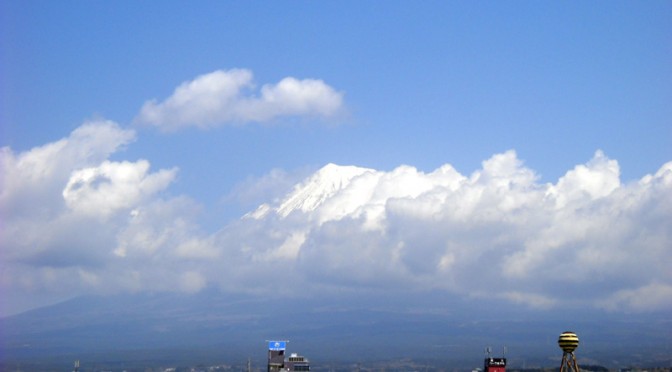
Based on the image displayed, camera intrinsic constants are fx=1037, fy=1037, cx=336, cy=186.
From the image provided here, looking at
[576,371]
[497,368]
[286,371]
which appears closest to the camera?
[576,371]

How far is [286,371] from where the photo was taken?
19962cm

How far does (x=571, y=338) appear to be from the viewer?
6562 cm

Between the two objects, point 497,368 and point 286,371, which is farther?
point 286,371

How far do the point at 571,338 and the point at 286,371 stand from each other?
138679mm

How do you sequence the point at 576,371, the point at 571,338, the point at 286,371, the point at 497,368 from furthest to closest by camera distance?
the point at 286,371
the point at 497,368
the point at 571,338
the point at 576,371

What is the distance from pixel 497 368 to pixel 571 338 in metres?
116

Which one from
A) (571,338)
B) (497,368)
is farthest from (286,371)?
(571,338)

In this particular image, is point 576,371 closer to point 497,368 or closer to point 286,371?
point 497,368

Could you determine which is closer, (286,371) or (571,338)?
(571,338)

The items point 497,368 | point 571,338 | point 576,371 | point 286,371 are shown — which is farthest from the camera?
point 286,371

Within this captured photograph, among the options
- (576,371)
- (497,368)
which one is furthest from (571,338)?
(497,368)

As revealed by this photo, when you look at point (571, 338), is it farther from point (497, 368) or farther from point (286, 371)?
point (286, 371)

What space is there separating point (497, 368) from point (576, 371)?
120279 mm

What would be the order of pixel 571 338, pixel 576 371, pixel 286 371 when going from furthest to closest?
pixel 286 371 < pixel 571 338 < pixel 576 371
